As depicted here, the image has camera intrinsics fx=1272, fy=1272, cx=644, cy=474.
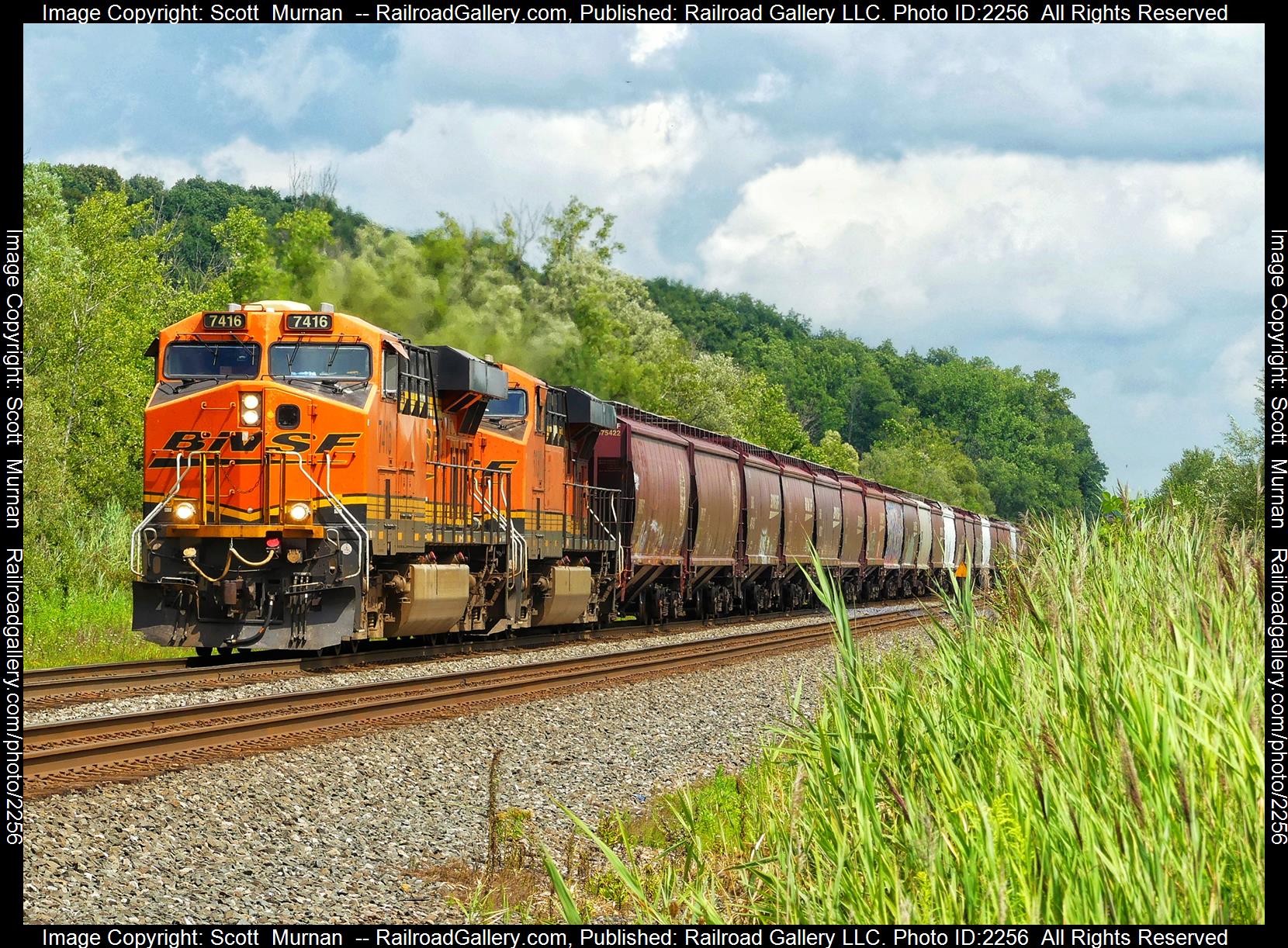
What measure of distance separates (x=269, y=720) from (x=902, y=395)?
163655 mm

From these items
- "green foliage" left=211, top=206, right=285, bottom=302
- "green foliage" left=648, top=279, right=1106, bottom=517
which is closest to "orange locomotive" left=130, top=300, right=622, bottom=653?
"green foliage" left=211, top=206, right=285, bottom=302

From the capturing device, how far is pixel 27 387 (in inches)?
1126

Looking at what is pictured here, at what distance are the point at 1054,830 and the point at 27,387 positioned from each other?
28.4 m

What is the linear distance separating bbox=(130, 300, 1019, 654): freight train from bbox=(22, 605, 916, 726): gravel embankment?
0.60 metres

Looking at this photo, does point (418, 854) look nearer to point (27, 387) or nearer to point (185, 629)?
point (185, 629)

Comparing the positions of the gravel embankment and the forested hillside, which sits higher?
the forested hillside

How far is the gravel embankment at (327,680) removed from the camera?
40.4 feet

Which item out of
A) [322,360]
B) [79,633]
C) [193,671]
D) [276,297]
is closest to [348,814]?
[193,671]

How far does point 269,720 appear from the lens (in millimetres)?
11445

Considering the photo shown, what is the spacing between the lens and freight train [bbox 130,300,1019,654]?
16094 millimetres

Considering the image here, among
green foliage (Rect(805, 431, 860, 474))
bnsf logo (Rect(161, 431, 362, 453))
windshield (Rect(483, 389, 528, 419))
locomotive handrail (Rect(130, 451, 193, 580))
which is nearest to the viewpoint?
locomotive handrail (Rect(130, 451, 193, 580))

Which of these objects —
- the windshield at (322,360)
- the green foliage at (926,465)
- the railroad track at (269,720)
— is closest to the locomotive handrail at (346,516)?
the windshield at (322,360)

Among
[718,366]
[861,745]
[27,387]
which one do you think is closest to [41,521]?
[27,387]

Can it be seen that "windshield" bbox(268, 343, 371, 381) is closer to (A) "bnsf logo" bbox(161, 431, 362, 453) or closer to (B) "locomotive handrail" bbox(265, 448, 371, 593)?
(A) "bnsf logo" bbox(161, 431, 362, 453)
